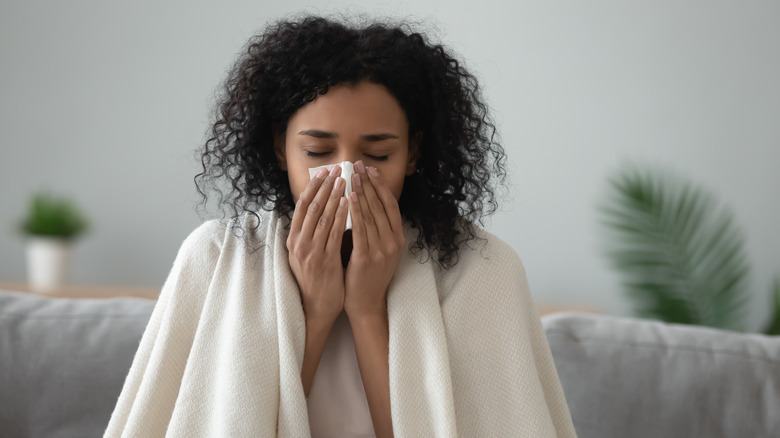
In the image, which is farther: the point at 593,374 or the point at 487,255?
the point at 593,374

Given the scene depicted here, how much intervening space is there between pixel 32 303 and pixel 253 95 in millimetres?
866

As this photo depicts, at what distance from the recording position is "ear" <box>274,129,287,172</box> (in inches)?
48.3

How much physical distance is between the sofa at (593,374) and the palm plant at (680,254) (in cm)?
99

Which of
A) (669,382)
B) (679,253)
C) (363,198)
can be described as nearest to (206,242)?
(363,198)

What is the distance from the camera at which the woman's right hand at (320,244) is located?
112 cm

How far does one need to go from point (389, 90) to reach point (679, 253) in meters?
1.80

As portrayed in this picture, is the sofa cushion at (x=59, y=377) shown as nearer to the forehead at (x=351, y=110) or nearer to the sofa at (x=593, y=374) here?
the sofa at (x=593, y=374)

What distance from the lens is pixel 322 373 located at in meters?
1.24

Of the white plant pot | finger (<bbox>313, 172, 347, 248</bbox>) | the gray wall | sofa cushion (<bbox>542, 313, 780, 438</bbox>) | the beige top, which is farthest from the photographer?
the white plant pot

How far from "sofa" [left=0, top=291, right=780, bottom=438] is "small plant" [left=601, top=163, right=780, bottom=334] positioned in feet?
3.24

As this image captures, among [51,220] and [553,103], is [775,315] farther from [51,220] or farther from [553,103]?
[51,220]

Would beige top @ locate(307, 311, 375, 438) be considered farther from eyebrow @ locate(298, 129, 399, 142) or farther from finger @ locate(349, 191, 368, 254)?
eyebrow @ locate(298, 129, 399, 142)

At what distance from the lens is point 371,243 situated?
1160mm

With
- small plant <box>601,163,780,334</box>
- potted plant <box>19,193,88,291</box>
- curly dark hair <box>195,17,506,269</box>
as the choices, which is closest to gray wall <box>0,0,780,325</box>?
small plant <box>601,163,780,334</box>
